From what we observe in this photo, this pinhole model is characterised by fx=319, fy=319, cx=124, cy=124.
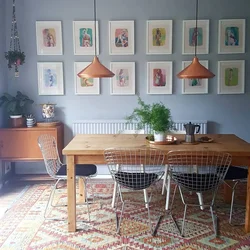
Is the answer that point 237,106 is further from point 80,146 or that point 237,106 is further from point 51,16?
point 51,16

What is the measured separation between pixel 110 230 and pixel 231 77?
2946mm

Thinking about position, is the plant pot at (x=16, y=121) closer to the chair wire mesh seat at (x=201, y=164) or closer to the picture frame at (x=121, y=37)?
the picture frame at (x=121, y=37)

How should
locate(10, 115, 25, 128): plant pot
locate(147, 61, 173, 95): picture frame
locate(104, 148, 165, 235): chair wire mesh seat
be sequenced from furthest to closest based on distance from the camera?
locate(147, 61, 173, 95): picture frame → locate(10, 115, 25, 128): plant pot → locate(104, 148, 165, 235): chair wire mesh seat

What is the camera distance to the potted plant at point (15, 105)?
4.48 m

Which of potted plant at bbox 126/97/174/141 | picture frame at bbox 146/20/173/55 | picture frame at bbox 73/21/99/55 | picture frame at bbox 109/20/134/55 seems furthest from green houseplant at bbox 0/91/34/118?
potted plant at bbox 126/97/174/141

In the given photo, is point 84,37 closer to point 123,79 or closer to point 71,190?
point 123,79

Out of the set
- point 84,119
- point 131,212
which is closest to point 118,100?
point 84,119

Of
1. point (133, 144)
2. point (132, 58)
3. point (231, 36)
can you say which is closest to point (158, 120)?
point (133, 144)

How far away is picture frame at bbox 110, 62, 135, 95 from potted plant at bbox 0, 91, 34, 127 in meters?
1.28

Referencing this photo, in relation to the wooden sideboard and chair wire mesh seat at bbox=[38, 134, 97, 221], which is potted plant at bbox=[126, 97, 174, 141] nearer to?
chair wire mesh seat at bbox=[38, 134, 97, 221]

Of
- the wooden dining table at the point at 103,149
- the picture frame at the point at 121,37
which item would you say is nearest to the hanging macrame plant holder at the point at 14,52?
the picture frame at the point at 121,37

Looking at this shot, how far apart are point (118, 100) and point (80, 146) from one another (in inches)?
71.3

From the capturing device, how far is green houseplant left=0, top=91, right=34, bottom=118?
4473mm

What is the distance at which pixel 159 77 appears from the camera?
188 inches
